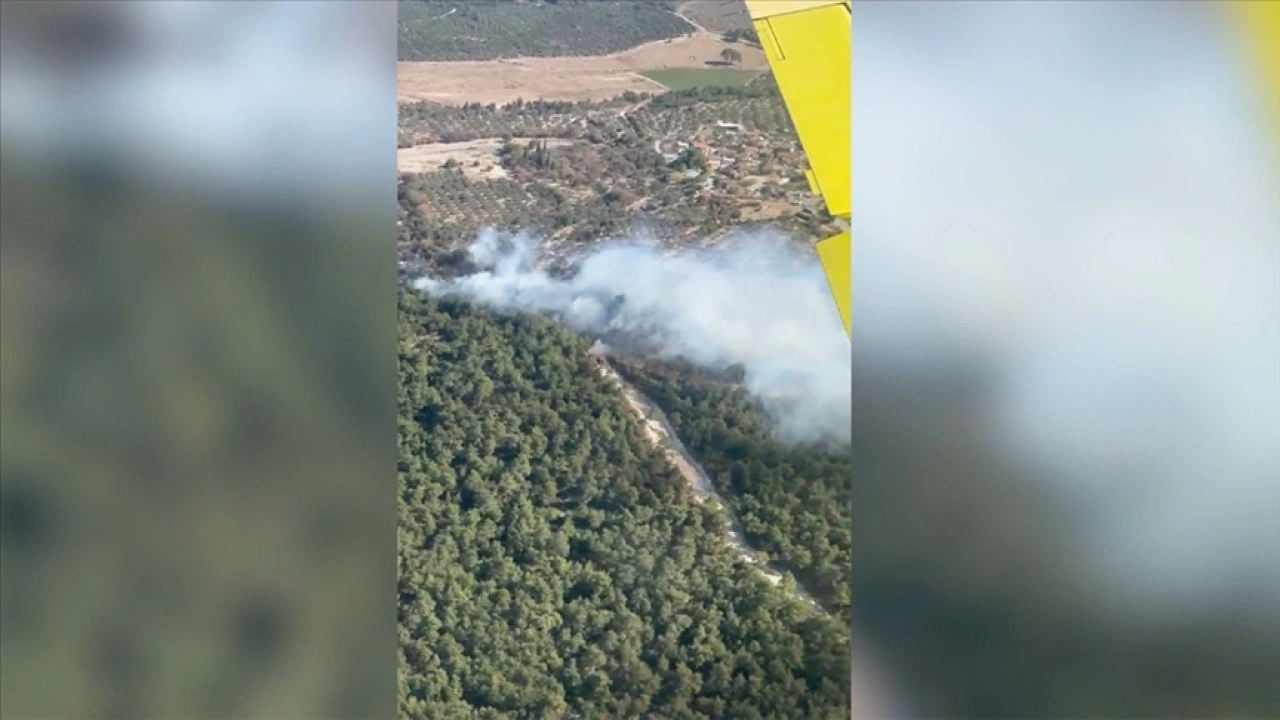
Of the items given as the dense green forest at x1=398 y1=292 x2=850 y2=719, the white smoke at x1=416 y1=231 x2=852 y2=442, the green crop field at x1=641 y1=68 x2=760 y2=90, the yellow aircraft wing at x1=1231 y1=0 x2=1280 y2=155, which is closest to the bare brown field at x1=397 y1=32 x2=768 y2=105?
the green crop field at x1=641 y1=68 x2=760 y2=90

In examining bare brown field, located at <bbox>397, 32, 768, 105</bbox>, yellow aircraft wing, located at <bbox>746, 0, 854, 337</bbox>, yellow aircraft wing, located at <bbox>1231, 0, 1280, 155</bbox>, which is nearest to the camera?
yellow aircraft wing, located at <bbox>1231, 0, 1280, 155</bbox>

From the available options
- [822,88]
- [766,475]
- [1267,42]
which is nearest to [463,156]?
[822,88]

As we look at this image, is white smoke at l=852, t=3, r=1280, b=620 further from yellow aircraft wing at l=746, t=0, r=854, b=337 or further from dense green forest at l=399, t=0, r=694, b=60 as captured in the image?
dense green forest at l=399, t=0, r=694, b=60

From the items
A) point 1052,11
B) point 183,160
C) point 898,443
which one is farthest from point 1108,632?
point 183,160

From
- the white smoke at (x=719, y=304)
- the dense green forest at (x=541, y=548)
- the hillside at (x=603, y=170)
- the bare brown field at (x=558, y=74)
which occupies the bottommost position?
the dense green forest at (x=541, y=548)

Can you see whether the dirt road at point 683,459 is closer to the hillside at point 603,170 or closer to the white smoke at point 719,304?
the white smoke at point 719,304

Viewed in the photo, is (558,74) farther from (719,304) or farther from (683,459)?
(683,459)

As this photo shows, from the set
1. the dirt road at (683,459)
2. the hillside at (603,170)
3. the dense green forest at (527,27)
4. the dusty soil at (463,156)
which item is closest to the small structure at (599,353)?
the dirt road at (683,459)
